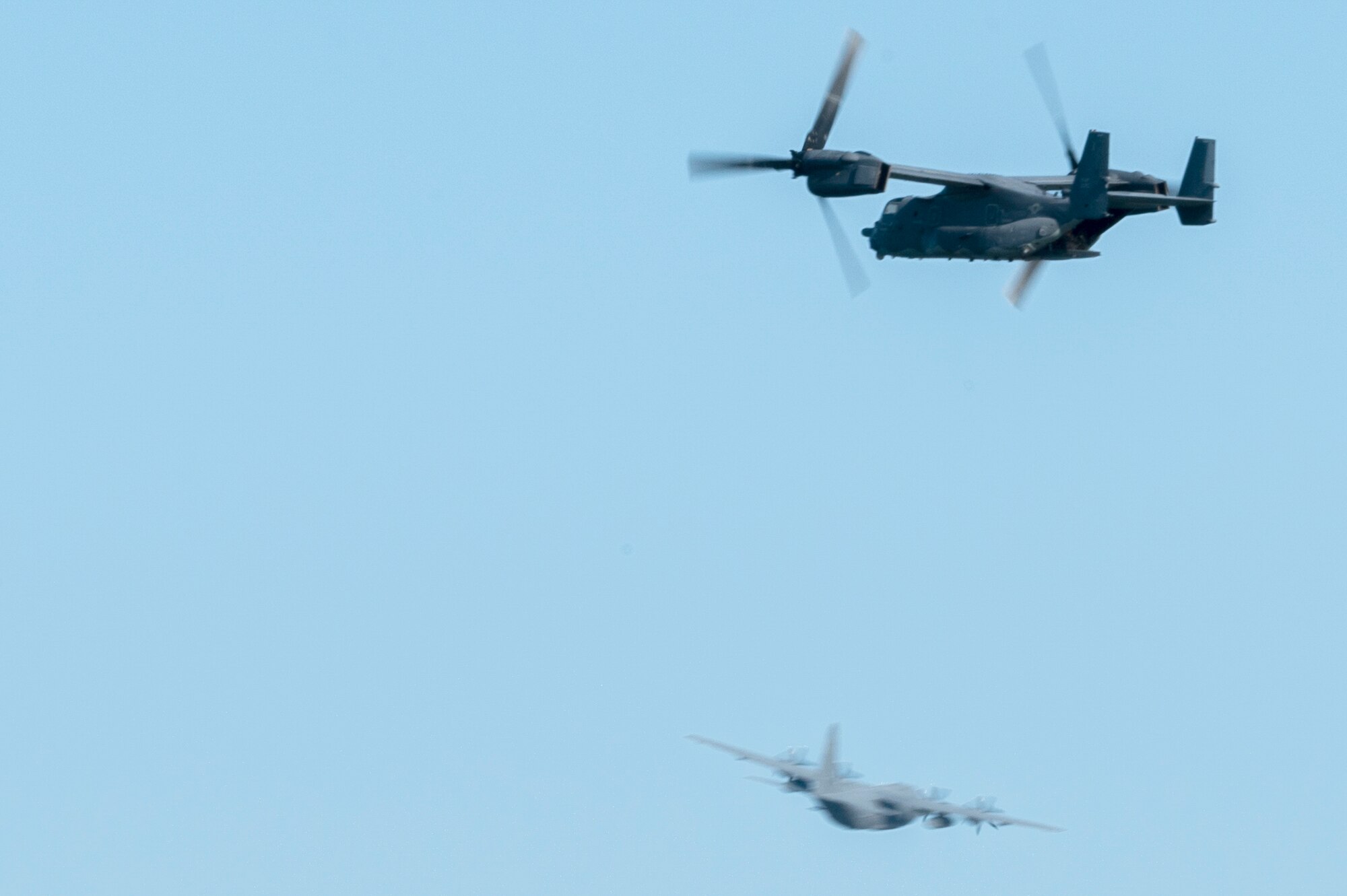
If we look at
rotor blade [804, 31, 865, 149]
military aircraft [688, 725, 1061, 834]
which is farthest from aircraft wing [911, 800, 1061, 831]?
rotor blade [804, 31, 865, 149]

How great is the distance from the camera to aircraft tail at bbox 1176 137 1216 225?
2827 inches

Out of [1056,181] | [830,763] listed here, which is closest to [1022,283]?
[1056,181]

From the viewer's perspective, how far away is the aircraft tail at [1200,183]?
236ft

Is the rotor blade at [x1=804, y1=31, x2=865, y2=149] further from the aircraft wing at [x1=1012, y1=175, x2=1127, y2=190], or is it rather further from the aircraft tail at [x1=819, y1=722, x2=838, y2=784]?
the aircraft tail at [x1=819, y1=722, x2=838, y2=784]

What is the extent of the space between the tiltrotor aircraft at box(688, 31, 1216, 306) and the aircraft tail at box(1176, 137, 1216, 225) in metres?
0.03

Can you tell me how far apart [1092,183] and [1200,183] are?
19.9 feet

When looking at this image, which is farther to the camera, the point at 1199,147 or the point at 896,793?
the point at 896,793

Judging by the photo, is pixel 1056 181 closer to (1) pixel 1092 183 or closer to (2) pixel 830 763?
(1) pixel 1092 183

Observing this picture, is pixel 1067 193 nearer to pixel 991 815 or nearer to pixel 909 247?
pixel 909 247

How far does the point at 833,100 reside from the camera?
7275 cm

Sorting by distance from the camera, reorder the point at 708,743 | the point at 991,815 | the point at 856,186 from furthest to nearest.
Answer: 1. the point at 708,743
2. the point at 991,815
3. the point at 856,186

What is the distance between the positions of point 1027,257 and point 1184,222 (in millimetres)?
6733

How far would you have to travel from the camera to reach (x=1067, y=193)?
70.6 meters

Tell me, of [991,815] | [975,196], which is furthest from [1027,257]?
[991,815]
